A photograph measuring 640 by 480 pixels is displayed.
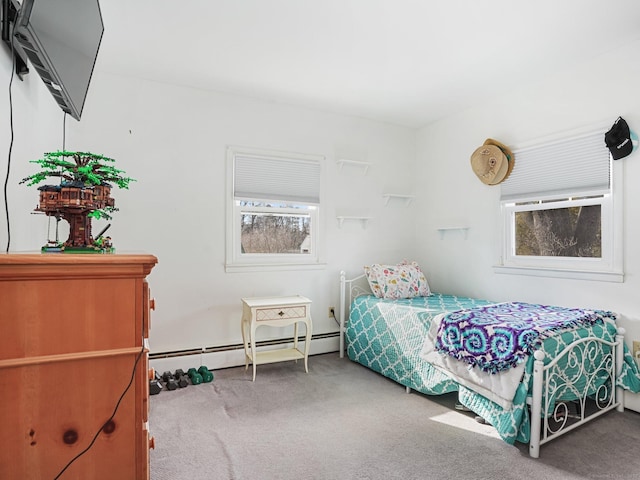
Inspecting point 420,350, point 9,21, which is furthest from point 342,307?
point 9,21

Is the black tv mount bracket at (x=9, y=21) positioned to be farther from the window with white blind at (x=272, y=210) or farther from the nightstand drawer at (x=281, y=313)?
the nightstand drawer at (x=281, y=313)

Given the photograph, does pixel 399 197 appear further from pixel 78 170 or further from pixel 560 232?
pixel 78 170

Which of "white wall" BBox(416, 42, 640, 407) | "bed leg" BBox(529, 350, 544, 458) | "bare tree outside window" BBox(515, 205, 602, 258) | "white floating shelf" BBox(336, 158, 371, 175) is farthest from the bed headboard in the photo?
"bed leg" BBox(529, 350, 544, 458)

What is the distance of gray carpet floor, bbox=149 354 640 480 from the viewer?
6.12 feet

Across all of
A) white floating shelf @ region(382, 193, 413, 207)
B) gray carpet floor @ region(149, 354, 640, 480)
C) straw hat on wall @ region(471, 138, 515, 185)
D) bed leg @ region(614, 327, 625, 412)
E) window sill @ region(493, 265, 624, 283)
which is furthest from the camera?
white floating shelf @ region(382, 193, 413, 207)

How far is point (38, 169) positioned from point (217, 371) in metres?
2.15

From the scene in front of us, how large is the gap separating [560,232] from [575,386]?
129 cm

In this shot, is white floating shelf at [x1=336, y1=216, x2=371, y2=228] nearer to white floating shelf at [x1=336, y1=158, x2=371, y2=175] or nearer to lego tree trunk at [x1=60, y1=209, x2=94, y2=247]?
white floating shelf at [x1=336, y1=158, x2=371, y2=175]

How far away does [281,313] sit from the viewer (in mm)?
3143

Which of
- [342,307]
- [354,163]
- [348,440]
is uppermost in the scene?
[354,163]

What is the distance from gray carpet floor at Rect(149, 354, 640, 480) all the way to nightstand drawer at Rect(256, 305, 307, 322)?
54 centimetres

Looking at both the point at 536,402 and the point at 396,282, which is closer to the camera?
the point at 536,402

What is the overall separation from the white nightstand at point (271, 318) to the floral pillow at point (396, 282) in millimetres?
706

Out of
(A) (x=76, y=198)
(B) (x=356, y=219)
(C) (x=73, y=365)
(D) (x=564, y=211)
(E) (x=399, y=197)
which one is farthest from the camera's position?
(E) (x=399, y=197)
